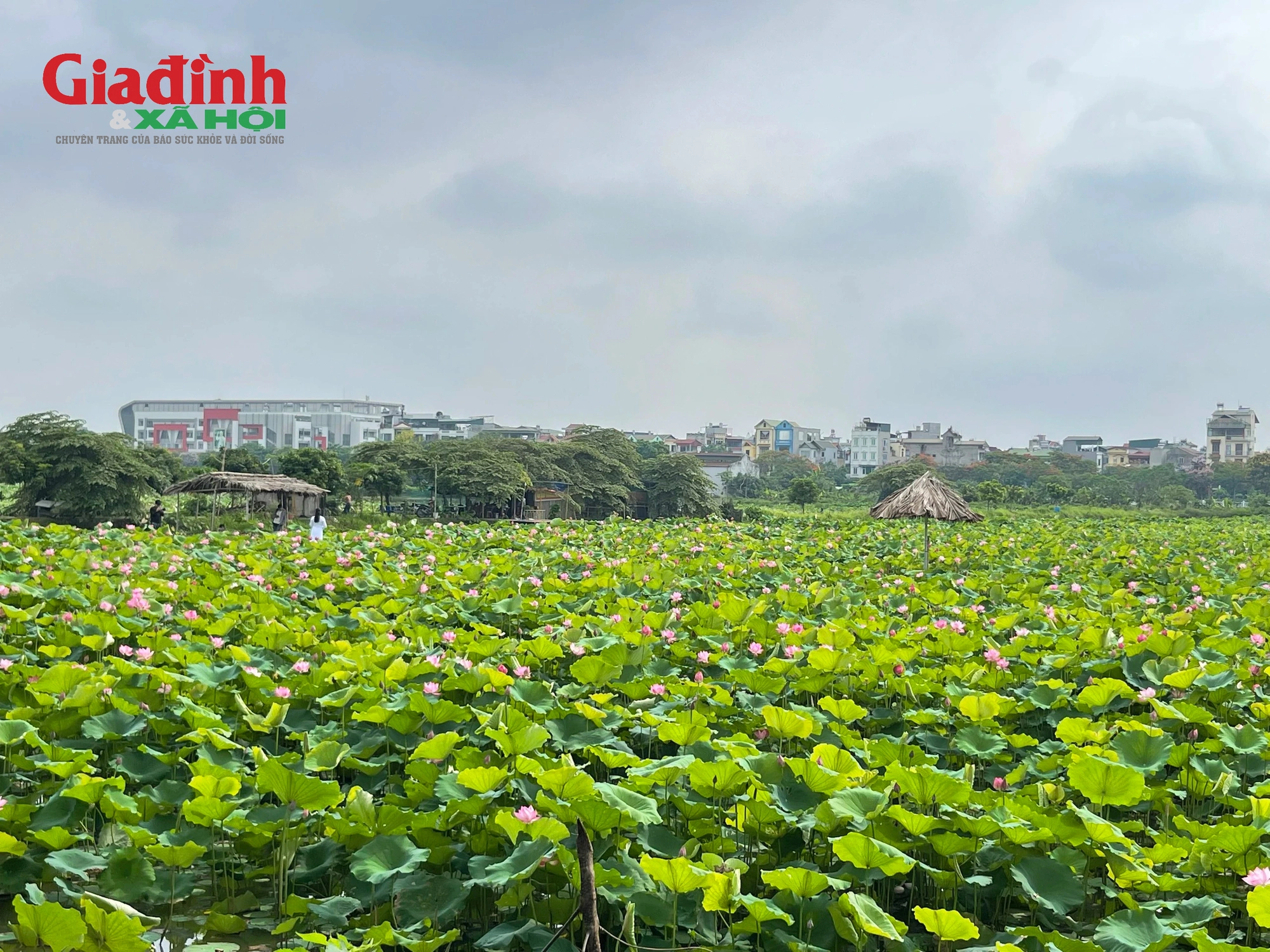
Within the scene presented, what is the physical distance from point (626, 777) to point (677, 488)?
3211 centimetres

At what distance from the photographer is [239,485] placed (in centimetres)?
1995

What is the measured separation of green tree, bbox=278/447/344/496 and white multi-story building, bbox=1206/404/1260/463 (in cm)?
8035

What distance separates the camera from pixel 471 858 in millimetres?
2355

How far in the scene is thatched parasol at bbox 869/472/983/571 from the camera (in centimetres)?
920

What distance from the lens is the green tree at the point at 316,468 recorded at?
2897 centimetres

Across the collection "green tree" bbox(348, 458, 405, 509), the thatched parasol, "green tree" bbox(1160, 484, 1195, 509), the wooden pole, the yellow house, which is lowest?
"green tree" bbox(1160, 484, 1195, 509)

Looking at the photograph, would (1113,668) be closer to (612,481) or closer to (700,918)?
(700,918)

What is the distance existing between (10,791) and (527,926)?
73.0 inches

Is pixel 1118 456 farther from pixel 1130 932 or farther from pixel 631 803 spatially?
pixel 631 803

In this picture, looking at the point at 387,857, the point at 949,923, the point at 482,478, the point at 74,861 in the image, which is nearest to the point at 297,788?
the point at 387,857

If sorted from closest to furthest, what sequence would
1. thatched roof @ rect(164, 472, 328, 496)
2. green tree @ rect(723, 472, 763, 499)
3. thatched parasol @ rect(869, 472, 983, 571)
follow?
thatched parasol @ rect(869, 472, 983, 571) < thatched roof @ rect(164, 472, 328, 496) < green tree @ rect(723, 472, 763, 499)

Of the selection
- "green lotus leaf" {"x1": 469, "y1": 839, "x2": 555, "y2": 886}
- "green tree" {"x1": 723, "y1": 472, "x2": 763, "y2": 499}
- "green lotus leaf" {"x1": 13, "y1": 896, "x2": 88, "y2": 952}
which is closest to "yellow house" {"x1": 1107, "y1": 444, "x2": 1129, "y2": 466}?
"green tree" {"x1": 723, "y1": 472, "x2": 763, "y2": 499}

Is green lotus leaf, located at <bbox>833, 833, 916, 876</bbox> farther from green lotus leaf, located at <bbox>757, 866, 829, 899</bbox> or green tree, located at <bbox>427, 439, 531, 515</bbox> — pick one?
green tree, located at <bbox>427, 439, 531, 515</bbox>

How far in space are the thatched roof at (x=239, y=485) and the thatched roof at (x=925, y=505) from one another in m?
13.7
